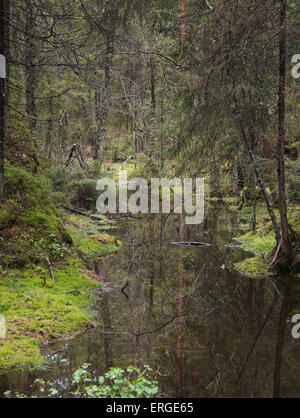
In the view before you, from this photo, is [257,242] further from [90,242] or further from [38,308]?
[38,308]

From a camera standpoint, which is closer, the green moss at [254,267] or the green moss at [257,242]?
the green moss at [254,267]

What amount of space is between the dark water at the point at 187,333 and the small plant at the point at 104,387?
147mm

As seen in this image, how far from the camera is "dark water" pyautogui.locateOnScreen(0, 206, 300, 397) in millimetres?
4031

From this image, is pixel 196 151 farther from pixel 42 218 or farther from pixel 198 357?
pixel 198 357

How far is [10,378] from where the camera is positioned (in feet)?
12.9

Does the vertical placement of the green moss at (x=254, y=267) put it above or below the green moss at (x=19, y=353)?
above

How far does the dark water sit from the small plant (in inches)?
5.8

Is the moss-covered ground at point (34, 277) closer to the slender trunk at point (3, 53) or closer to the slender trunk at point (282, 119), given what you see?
the slender trunk at point (3, 53)

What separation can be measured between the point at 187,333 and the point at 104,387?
1.99 m

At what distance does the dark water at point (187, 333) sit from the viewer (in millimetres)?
4031

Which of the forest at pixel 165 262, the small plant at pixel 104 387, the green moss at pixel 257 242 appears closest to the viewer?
the small plant at pixel 104 387

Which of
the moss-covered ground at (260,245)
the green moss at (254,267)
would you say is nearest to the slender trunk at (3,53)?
the green moss at (254,267)

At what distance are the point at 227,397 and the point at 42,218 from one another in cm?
531

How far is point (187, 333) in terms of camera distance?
17.4ft
